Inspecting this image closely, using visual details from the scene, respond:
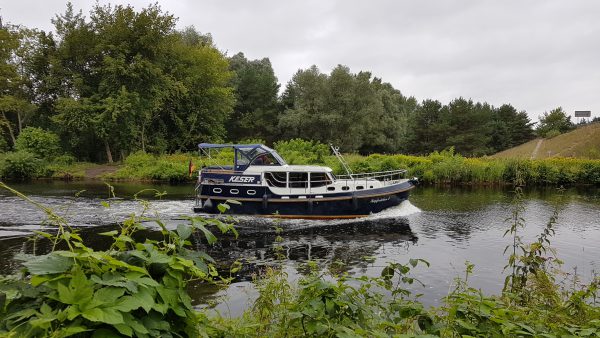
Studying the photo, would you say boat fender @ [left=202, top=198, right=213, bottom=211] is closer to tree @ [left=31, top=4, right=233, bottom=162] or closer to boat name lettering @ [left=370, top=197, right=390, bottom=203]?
boat name lettering @ [left=370, top=197, right=390, bottom=203]

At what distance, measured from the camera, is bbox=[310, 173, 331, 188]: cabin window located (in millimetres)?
17016

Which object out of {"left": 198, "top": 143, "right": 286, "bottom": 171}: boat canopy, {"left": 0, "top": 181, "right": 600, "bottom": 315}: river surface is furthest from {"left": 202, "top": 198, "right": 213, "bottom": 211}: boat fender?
{"left": 198, "top": 143, "right": 286, "bottom": 171}: boat canopy

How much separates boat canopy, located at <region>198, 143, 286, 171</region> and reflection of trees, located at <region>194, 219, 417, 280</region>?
3.75 m

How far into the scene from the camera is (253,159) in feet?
56.7

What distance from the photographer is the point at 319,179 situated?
1711 centimetres

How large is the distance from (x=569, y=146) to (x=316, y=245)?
42.7m

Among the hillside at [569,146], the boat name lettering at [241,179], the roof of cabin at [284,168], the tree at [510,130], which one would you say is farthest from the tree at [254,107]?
the boat name lettering at [241,179]

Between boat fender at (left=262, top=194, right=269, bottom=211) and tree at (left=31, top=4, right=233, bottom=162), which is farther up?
tree at (left=31, top=4, right=233, bottom=162)

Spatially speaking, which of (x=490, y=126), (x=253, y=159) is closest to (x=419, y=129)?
(x=490, y=126)

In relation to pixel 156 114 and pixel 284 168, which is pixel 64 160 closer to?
pixel 156 114

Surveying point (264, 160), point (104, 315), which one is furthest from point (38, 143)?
point (104, 315)

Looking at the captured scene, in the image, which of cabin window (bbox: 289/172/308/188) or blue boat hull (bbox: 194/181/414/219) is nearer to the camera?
blue boat hull (bbox: 194/181/414/219)

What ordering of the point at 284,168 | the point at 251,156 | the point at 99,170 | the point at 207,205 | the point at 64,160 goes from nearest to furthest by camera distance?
1. the point at 207,205
2. the point at 284,168
3. the point at 251,156
4. the point at 99,170
5. the point at 64,160

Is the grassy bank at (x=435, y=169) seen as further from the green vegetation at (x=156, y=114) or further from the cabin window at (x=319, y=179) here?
the cabin window at (x=319, y=179)
